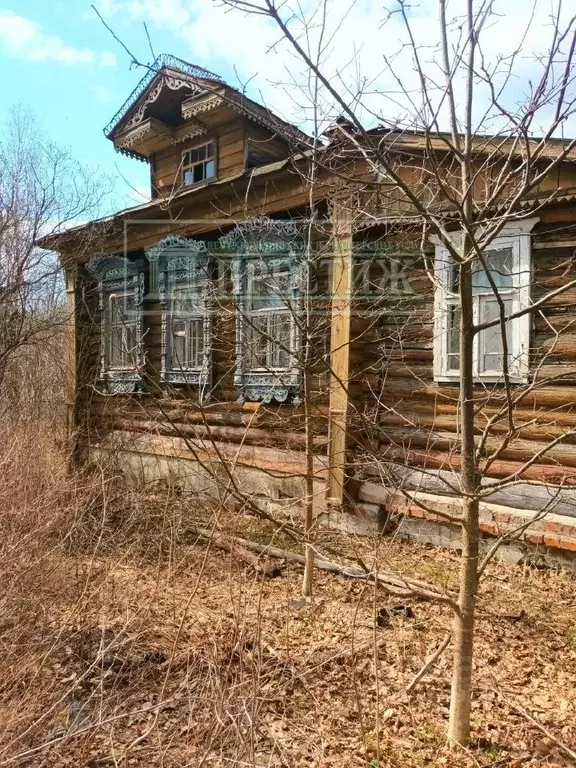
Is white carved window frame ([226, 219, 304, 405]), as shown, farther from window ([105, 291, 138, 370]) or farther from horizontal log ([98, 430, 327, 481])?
window ([105, 291, 138, 370])

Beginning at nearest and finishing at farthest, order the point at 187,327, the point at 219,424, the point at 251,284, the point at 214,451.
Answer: the point at 214,451 < the point at 251,284 < the point at 219,424 < the point at 187,327

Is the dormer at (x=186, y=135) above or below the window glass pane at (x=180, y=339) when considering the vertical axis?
above

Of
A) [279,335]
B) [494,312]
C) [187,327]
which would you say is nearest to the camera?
[494,312]

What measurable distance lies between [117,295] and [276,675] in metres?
8.19

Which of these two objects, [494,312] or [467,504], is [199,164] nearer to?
[494,312]

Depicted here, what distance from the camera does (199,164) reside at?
1052 centimetres

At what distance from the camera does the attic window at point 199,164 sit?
33.7 ft

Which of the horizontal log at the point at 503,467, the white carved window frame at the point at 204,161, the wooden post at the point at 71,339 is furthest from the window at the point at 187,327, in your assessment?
the horizontal log at the point at 503,467

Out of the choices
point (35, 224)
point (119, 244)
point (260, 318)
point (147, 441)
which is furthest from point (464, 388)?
point (35, 224)

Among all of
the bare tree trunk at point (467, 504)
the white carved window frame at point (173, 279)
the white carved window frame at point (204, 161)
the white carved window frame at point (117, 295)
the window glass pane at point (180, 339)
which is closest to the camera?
the bare tree trunk at point (467, 504)

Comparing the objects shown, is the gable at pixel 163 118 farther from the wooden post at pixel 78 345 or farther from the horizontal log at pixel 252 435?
the horizontal log at pixel 252 435

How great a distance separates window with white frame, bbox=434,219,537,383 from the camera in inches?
225

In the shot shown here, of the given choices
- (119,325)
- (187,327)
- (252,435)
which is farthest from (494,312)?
(119,325)

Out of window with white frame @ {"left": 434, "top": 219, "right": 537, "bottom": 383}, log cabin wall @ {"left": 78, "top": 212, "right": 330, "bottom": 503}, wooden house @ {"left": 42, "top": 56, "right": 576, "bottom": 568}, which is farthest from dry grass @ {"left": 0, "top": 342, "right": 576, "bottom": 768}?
window with white frame @ {"left": 434, "top": 219, "right": 537, "bottom": 383}
